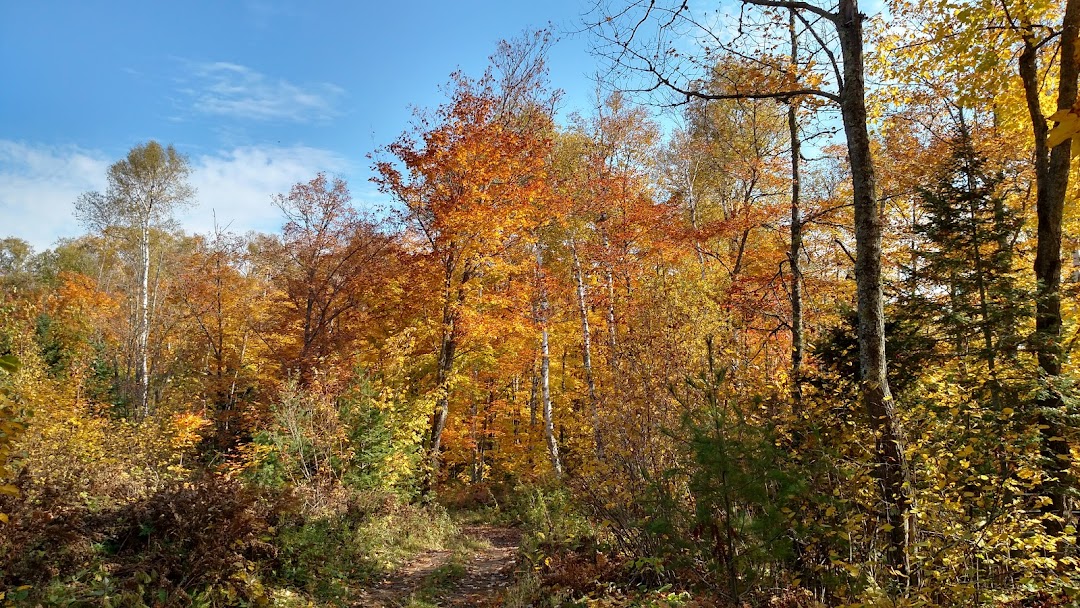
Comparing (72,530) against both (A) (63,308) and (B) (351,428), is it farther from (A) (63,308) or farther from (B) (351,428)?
(A) (63,308)

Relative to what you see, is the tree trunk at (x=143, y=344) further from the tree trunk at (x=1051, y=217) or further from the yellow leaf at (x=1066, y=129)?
the tree trunk at (x=1051, y=217)

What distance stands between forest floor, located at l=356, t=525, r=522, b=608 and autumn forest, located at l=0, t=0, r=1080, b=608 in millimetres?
80

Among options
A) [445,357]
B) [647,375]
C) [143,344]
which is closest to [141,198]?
[143,344]

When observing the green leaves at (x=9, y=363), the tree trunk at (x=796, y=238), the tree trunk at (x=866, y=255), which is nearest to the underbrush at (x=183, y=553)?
the green leaves at (x=9, y=363)

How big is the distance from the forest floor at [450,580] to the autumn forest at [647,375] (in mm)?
80

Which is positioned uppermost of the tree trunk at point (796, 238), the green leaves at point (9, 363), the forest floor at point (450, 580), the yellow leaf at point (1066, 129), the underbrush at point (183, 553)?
the tree trunk at point (796, 238)

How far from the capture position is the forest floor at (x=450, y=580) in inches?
247

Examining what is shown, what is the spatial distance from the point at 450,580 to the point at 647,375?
4124 millimetres

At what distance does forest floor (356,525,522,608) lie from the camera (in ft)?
20.6

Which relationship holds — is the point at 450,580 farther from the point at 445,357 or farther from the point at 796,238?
the point at 796,238

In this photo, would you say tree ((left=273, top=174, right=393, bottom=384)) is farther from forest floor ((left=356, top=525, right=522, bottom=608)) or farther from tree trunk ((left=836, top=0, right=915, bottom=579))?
tree trunk ((left=836, top=0, right=915, bottom=579))

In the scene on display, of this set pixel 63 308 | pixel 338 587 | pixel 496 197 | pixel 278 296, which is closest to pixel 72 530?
pixel 338 587

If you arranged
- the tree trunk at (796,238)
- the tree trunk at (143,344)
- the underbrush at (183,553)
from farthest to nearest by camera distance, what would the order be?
1. the tree trunk at (143,344)
2. the tree trunk at (796,238)
3. the underbrush at (183,553)

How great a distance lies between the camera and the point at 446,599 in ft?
21.2
